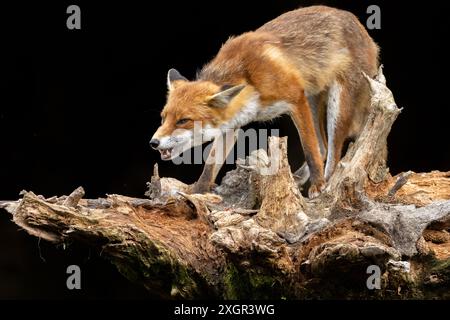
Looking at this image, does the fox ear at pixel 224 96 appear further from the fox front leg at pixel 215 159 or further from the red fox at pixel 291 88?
the fox front leg at pixel 215 159

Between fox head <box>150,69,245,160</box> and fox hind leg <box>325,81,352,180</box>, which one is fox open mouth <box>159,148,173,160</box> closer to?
fox head <box>150,69,245,160</box>

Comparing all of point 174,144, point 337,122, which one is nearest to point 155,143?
point 174,144

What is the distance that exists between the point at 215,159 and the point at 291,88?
3.67 ft

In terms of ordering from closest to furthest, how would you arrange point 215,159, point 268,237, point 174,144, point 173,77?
point 268,237 → point 174,144 → point 173,77 → point 215,159

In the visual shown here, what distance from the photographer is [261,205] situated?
322 inches

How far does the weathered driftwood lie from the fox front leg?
74 cm

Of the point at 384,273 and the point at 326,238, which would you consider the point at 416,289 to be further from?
the point at 326,238

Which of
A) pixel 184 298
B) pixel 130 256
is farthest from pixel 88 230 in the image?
pixel 184 298

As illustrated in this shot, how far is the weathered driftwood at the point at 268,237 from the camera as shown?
702cm

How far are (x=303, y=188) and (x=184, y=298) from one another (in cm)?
308

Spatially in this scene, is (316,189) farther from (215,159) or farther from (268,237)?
(268,237)

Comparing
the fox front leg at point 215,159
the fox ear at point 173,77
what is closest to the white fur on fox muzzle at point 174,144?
the fox front leg at point 215,159

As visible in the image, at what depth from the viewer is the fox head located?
8469 millimetres

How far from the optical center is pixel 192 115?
8.61 meters
